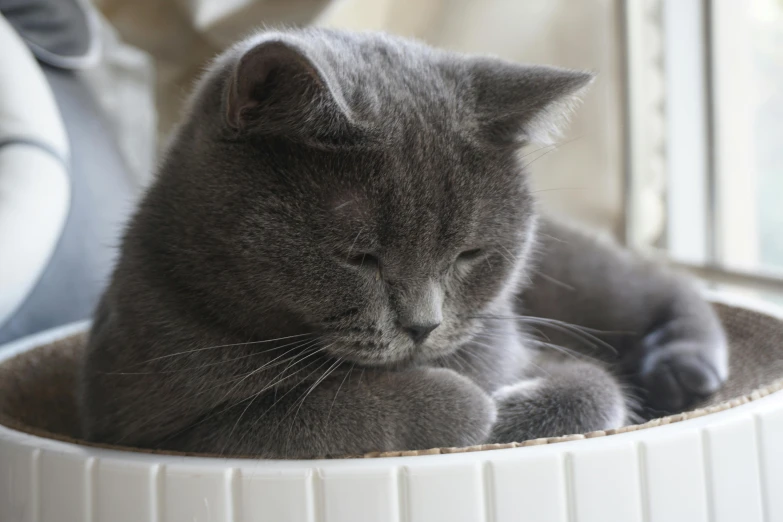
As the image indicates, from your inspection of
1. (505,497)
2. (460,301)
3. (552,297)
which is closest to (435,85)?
(460,301)

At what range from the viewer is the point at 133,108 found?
6.52 ft

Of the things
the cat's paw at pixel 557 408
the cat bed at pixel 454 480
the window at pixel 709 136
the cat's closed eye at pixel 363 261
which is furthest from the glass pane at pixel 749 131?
the cat's closed eye at pixel 363 261

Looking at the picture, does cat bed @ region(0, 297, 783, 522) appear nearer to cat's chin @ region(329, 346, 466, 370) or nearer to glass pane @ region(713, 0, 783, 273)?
cat's chin @ region(329, 346, 466, 370)

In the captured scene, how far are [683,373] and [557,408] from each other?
262 millimetres

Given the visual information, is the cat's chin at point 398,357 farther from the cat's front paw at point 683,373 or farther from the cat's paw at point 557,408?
the cat's front paw at point 683,373

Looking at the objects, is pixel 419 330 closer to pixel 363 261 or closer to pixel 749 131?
pixel 363 261

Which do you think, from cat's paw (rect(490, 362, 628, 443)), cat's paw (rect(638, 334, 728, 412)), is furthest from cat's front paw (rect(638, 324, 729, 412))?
cat's paw (rect(490, 362, 628, 443))

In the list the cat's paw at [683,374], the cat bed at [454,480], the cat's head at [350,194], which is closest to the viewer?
the cat bed at [454,480]

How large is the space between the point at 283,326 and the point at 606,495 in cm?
31

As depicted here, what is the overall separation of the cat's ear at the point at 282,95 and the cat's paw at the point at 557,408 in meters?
0.31

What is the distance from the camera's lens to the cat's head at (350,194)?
0.65m

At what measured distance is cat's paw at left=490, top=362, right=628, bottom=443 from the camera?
714mm

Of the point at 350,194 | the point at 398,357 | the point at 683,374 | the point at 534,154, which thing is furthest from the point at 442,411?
the point at 534,154

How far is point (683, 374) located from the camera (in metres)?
0.92
